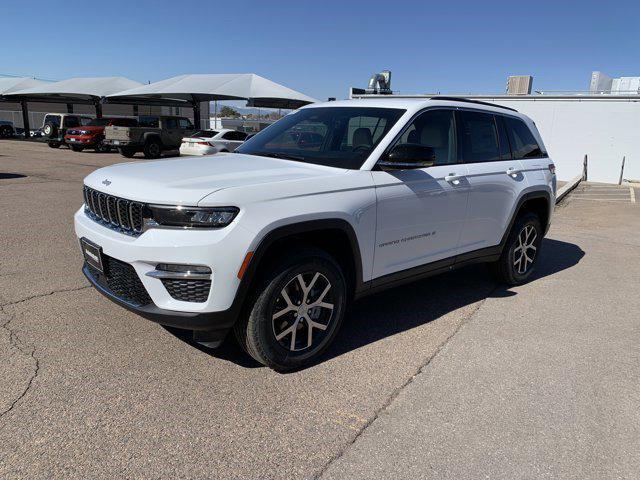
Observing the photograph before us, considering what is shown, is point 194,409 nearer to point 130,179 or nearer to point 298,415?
point 298,415

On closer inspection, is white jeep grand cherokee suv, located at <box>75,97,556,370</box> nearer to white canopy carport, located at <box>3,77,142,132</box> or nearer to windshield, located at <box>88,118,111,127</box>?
windshield, located at <box>88,118,111,127</box>

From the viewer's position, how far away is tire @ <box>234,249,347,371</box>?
124 inches

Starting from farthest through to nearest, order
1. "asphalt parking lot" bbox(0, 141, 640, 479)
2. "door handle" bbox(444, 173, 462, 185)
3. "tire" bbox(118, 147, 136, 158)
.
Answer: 1. "tire" bbox(118, 147, 136, 158)
2. "door handle" bbox(444, 173, 462, 185)
3. "asphalt parking lot" bbox(0, 141, 640, 479)

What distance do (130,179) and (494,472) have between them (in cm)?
272

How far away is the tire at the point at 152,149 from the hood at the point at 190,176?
19099mm

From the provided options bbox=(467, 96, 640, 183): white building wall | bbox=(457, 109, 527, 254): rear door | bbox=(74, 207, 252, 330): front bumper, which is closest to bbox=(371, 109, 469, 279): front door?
bbox=(457, 109, 527, 254): rear door

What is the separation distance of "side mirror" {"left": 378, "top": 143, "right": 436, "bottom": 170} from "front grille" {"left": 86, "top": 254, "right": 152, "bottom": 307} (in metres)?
1.86

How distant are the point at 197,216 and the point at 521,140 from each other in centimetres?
392

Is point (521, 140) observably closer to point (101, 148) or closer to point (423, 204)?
point (423, 204)

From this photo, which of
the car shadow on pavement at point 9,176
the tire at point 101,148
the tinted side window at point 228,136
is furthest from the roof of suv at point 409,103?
the tire at point 101,148

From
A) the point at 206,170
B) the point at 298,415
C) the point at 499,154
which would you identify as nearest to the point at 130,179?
the point at 206,170

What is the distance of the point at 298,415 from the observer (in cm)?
292

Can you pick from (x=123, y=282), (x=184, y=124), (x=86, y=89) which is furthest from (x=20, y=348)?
(x=86, y=89)

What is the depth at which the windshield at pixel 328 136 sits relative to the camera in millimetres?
3865
